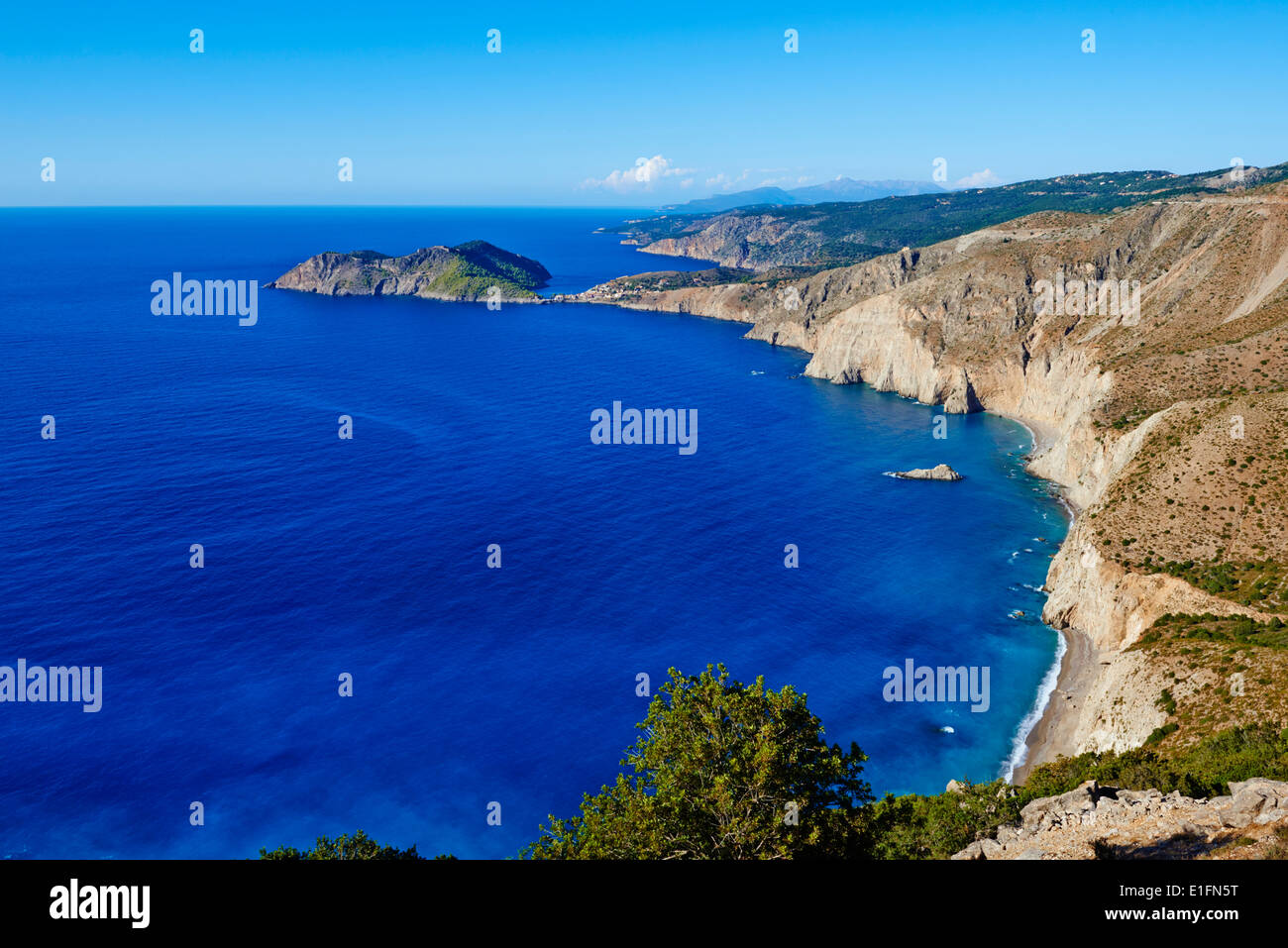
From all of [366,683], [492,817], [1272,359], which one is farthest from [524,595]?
[1272,359]

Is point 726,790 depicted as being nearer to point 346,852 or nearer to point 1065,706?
point 346,852

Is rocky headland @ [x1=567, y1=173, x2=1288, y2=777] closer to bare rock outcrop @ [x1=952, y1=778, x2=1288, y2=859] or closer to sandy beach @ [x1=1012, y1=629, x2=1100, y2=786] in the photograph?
sandy beach @ [x1=1012, y1=629, x2=1100, y2=786]

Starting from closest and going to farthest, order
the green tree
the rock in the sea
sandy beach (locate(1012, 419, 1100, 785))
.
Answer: the green tree, sandy beach (locate(1012, 419, 1100, 785)), the rock in the sea

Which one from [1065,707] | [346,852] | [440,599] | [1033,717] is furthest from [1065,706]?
[440,599]

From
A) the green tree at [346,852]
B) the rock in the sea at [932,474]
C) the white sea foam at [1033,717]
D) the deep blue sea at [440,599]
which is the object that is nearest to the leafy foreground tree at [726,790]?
the green tree at [346,852]

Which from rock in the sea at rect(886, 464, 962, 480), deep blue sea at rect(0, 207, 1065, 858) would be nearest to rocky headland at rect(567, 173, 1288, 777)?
deep blue sea at rect(0, 207, 1065, 858)
